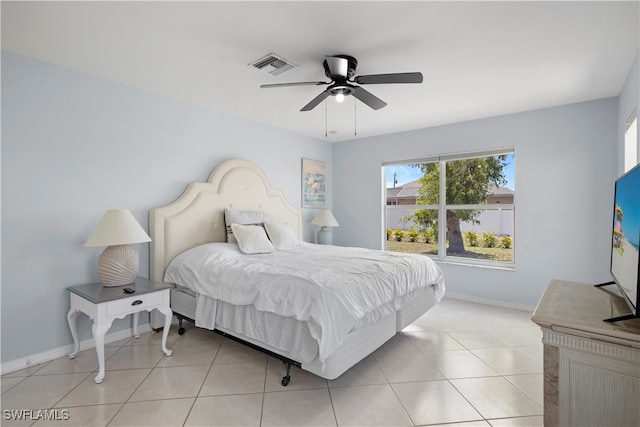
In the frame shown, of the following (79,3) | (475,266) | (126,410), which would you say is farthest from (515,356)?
(79,3)

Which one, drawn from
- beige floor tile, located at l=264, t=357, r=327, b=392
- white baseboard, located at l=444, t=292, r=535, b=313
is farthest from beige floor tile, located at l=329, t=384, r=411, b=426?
white baseboard, located at l=444, t=292, r=535, b=313

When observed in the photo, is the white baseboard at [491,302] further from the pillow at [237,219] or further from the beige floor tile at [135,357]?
the beige floor tile at [135,357]

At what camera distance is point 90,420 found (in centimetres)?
177

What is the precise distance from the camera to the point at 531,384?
7.09ft

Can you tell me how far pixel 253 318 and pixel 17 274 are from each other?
1.87 m

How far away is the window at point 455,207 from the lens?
13.4 ft

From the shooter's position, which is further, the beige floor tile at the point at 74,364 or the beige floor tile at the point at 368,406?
the beige floor tile at the point at 74,364

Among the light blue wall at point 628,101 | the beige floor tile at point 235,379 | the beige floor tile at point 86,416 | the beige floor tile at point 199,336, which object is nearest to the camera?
the beige floor tile at point 86,416

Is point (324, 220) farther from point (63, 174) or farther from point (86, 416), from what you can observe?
point (86, 416)

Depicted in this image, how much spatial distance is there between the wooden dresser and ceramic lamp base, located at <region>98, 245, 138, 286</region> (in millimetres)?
2864

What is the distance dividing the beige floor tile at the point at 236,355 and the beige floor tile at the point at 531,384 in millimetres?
1906

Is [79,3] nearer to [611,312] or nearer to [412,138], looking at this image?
[611,312]

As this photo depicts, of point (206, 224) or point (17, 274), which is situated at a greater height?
point (206, 224)

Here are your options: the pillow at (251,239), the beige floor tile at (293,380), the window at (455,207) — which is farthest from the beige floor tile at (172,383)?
the window at (455,207)
